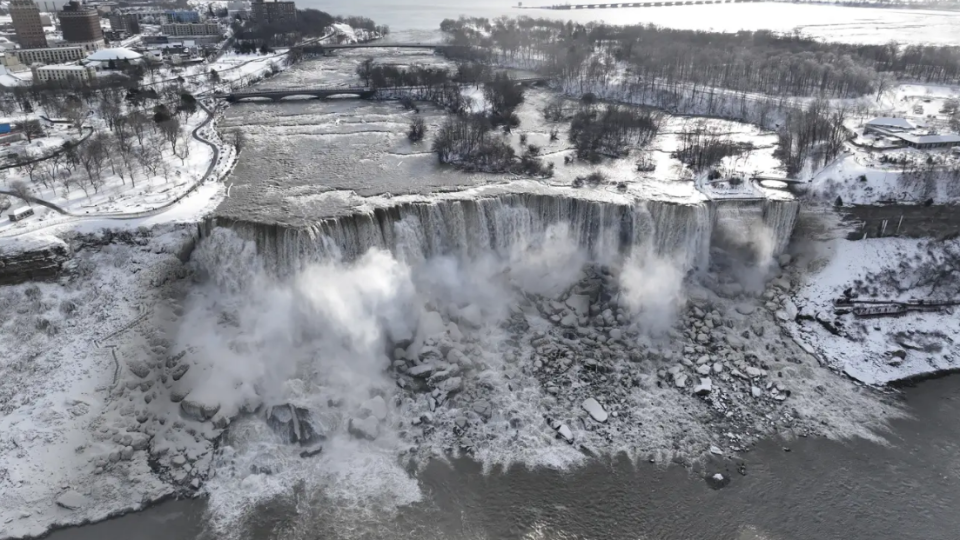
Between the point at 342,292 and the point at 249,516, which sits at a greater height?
the point at 342,292

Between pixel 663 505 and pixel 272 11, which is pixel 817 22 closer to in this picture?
pixel 272 11

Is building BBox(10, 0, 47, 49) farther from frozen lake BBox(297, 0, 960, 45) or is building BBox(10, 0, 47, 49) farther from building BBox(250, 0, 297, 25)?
frozen lake BBox(297, 0, 960, 45)

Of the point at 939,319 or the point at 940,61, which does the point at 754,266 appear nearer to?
the point at 939,319

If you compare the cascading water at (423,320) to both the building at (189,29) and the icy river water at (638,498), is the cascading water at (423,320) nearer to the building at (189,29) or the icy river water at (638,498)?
the icy river water at (638,498)

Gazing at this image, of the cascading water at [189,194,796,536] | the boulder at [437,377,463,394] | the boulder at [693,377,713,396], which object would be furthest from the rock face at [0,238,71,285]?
the boulder at [693,377,713,396]

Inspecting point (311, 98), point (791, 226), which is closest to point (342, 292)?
point (791, 226)

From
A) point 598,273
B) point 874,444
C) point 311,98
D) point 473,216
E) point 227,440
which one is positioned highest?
point 311,98

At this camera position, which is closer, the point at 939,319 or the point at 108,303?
the point at 108,303
